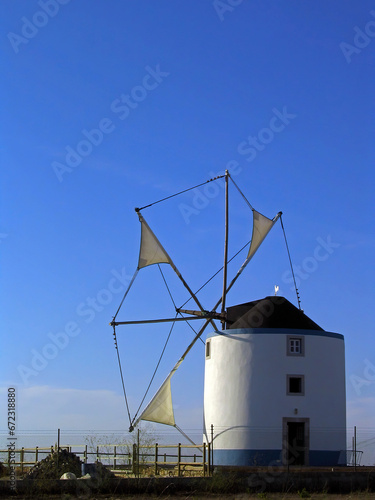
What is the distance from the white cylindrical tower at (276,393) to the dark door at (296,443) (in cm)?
4

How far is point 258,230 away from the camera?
118ft

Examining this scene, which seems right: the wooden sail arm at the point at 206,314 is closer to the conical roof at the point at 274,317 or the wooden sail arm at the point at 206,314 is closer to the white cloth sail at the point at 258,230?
the conical roof at the point at 274,317

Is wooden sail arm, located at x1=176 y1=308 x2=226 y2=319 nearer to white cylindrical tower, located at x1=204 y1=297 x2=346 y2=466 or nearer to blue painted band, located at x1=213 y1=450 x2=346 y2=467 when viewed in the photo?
white cylindrical tower, located at x1=204 y1=297 x2=346 y2=466

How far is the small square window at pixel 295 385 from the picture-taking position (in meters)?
31.3

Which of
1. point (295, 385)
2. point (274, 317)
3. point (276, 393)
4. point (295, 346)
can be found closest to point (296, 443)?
point (276, 393)

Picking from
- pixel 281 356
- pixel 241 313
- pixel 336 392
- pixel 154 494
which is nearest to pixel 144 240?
pixel 241 313

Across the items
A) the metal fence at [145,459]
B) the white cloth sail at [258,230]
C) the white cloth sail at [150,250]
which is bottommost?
the metal fence at [145,459]

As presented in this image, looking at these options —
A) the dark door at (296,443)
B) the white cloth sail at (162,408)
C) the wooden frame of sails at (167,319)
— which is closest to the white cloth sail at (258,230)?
the wooden frame of sails at (167,319)

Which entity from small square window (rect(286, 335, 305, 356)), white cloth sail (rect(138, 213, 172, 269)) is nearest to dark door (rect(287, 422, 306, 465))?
small square window (rect(286, 335, 305, 356))

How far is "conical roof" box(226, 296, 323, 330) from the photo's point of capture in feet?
105

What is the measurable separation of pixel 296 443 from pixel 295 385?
86.7 inches

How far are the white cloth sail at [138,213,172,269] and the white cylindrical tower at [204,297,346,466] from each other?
4.38 m

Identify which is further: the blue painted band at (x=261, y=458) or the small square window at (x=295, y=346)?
the small square window at (x=295, y=346)

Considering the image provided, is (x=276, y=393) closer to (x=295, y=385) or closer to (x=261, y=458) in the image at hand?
(x=295, y=385)
